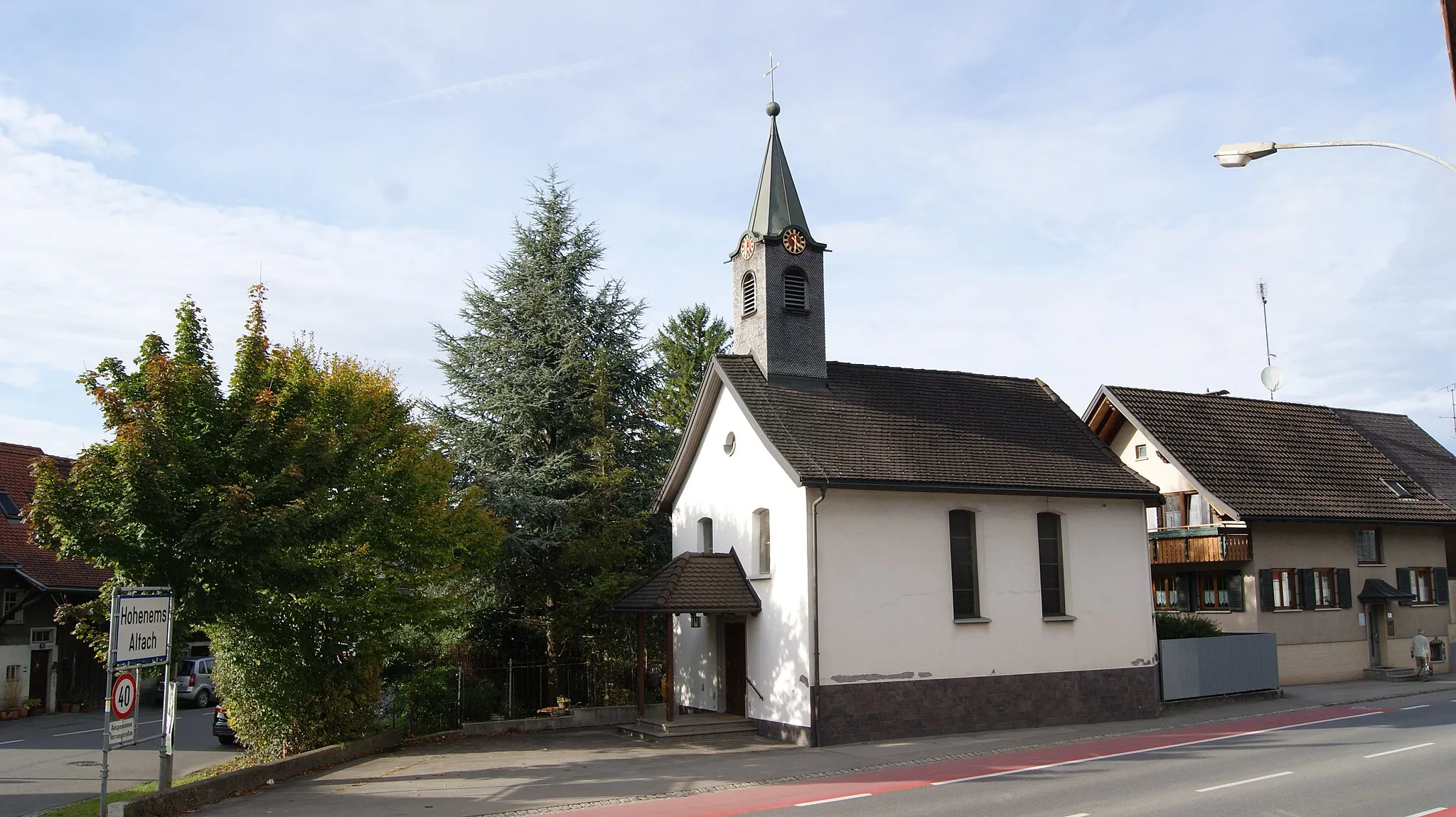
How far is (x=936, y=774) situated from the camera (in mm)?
16266

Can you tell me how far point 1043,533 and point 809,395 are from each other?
20.0 ft

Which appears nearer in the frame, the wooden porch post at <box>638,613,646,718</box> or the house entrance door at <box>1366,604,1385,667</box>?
the wooden porch post at <box>638,613,646,718</box>

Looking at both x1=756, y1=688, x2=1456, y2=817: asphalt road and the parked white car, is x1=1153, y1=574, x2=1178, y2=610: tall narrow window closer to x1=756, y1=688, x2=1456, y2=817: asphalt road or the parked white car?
x1=756, y1=688, x2=1456, y2=817: asphalt road

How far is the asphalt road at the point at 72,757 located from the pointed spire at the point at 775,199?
→ 1530 centimetres

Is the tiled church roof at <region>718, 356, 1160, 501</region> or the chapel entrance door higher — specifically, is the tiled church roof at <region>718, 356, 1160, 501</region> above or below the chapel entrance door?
above

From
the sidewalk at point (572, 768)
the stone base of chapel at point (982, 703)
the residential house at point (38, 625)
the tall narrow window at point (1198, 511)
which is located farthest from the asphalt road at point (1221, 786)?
the residential house at point (38, 625)

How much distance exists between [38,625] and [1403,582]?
1613 inches

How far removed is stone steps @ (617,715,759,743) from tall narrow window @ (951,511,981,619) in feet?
Result: 16.5

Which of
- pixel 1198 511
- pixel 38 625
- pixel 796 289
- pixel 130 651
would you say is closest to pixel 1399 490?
pixel 1198 511

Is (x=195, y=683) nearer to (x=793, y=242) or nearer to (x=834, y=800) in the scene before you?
(x=793, y=242)

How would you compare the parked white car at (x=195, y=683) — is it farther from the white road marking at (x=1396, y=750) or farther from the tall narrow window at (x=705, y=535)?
the white road marking at (x=1396, y=750)

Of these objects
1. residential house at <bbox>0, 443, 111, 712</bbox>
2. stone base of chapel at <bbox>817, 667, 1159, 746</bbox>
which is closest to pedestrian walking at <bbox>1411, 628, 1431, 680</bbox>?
stone base of chapel at <bbox>817, 667, 1159, 746</bbox>

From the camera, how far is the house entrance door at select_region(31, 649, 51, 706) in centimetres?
3120

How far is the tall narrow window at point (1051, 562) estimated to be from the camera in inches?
909
